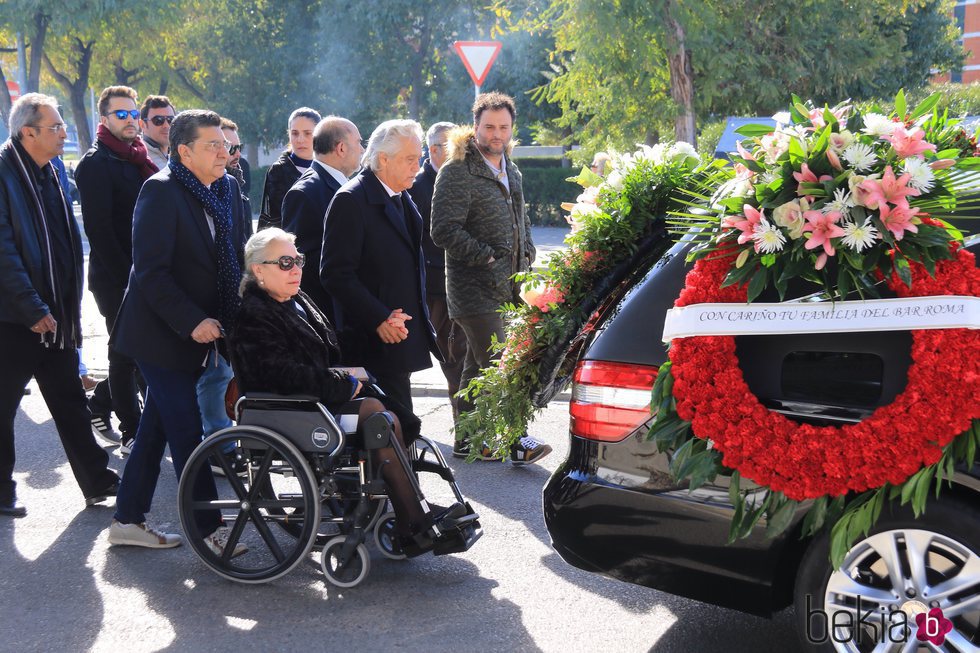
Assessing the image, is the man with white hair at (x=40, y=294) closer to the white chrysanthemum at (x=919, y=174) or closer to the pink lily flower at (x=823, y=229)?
the pink lily flower at (x=823, y=229)

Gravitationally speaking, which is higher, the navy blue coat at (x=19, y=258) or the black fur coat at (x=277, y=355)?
the navy blue coat at (x=19, y=258)

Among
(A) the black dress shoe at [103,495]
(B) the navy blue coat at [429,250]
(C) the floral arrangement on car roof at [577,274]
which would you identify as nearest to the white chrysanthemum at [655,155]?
(C) the floral arrangement on car roof at [577,274]

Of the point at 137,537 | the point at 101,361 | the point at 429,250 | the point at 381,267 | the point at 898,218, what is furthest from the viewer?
the point at 101,361

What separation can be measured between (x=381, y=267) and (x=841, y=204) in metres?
2.60

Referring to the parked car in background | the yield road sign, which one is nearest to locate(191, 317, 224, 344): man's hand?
the parked car in background

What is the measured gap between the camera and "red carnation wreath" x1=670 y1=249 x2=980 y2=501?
295 centimetres

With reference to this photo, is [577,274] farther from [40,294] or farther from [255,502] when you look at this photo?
[40,294]

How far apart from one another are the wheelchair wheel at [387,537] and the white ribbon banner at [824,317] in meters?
1.86

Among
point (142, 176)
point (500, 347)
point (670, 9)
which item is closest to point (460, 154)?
point (142, 176)

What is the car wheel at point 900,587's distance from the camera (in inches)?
117

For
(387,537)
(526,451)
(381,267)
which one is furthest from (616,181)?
(526,451)

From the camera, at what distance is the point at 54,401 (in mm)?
5594

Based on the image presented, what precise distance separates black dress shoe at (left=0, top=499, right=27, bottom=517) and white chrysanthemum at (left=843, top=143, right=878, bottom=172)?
4.44 metres

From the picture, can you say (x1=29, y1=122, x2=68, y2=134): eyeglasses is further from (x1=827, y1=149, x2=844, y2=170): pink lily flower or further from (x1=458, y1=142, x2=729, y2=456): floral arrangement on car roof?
(x1=827, y1=149, x2=844, y2=170): pink lily flower
